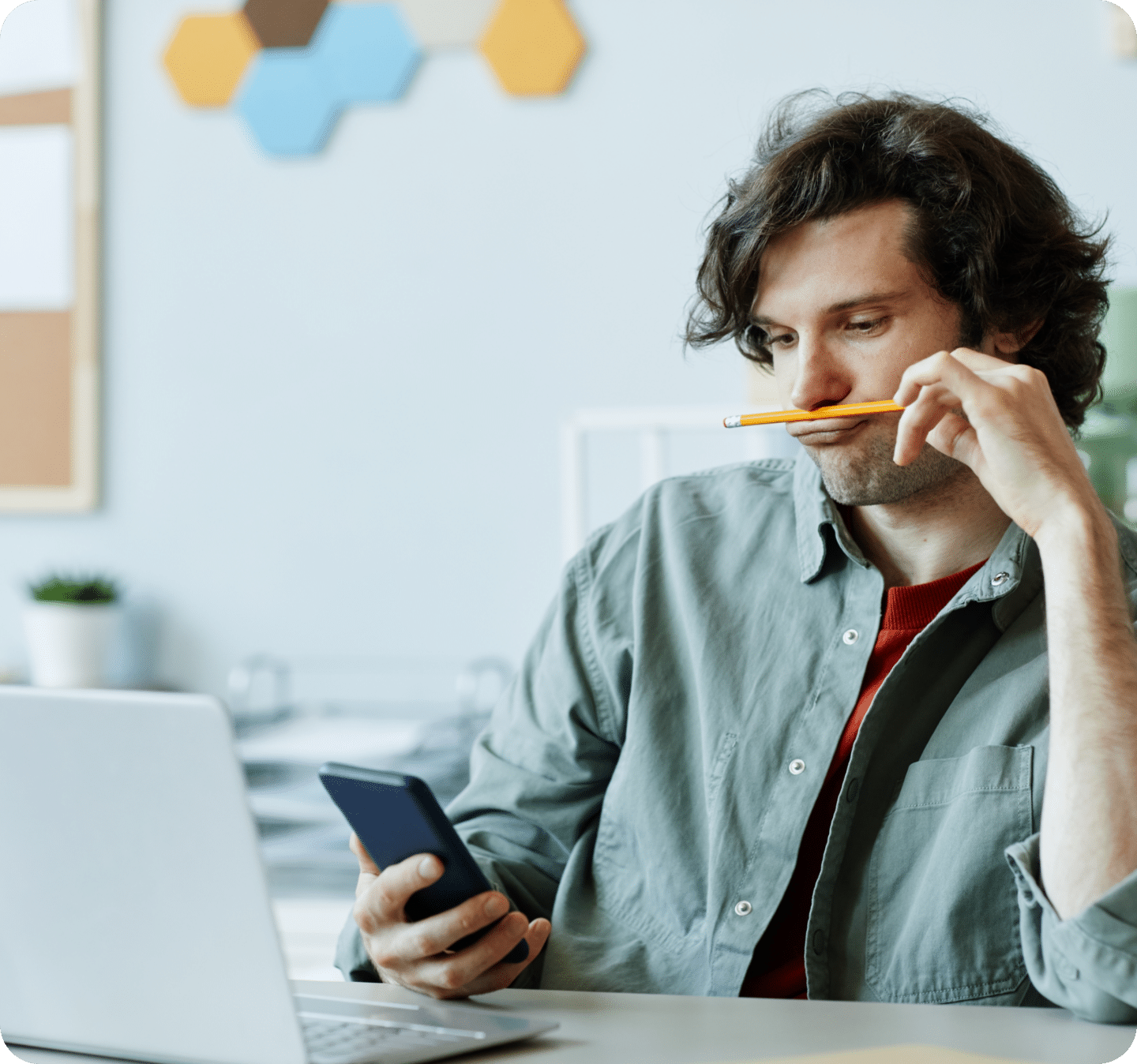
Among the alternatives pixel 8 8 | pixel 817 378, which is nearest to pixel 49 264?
pixel 8 8

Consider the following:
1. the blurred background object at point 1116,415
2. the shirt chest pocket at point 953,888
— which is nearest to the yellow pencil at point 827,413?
the shirt chest pocket at point 953,888

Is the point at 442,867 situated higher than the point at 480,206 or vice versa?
the point at 480,206

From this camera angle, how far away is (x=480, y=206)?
2.25 metres

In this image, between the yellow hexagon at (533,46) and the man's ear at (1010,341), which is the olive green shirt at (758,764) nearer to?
the man's ear at (1010,341)

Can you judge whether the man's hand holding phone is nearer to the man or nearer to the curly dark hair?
the man

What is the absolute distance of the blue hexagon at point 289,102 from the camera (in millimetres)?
2279

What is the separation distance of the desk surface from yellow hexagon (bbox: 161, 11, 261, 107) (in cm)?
205

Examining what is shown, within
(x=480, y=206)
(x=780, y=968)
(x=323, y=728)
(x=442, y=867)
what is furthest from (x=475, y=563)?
(x=442, y=867)

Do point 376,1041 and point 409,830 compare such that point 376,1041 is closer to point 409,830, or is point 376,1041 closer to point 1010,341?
point 409,830

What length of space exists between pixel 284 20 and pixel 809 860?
76.5 inches

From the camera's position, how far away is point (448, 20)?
7.30 ft

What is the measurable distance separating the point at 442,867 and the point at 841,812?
12.5 inches

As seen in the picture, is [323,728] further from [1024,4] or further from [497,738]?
[1024,4]

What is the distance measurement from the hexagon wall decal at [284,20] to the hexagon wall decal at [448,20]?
169 mm
